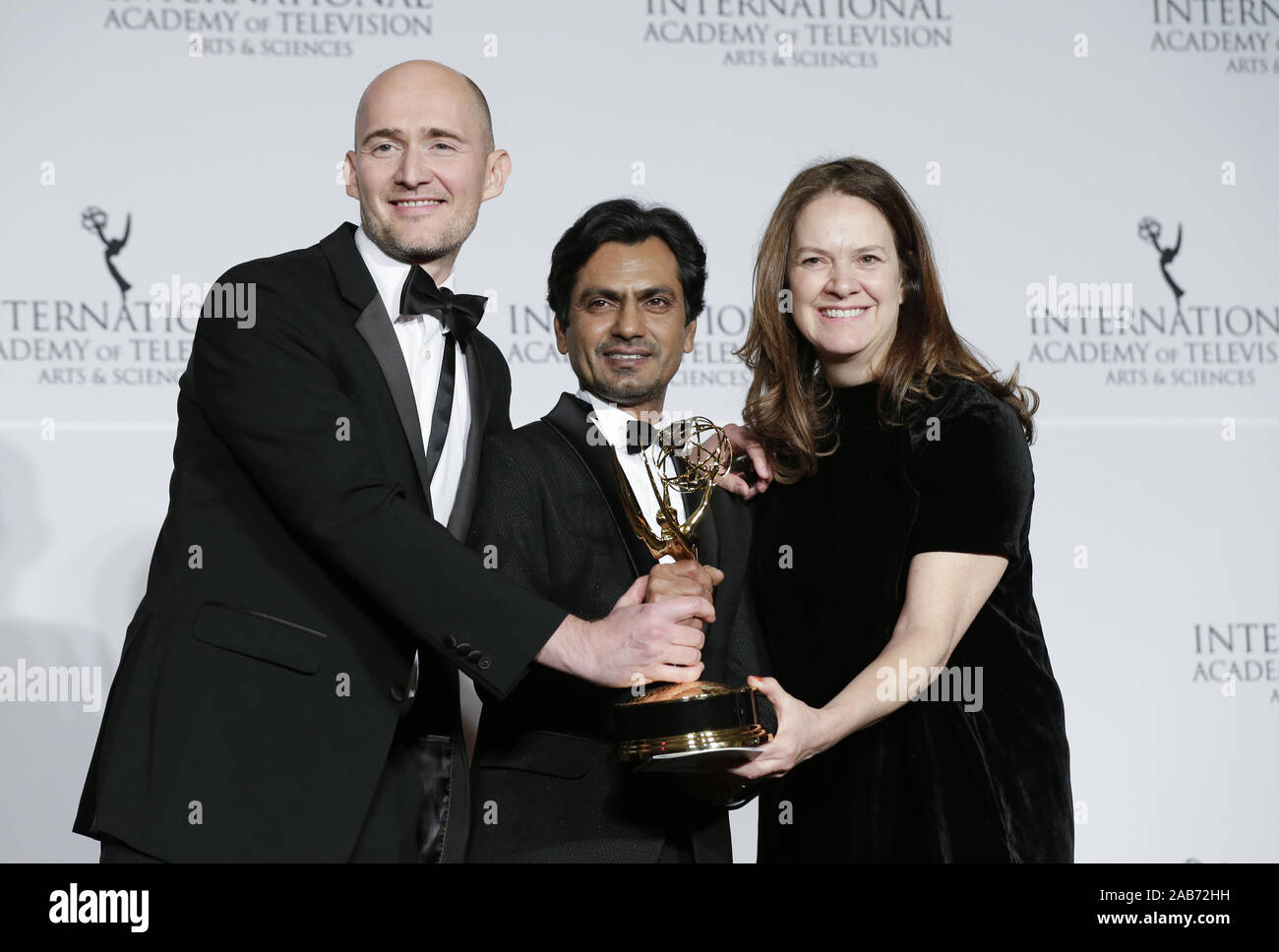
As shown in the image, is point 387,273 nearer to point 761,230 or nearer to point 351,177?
point 351,177

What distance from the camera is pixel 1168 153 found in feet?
12.4

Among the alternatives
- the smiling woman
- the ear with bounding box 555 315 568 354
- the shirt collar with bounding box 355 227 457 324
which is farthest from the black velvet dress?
the shirt collar with bounding box 355 227 457 324

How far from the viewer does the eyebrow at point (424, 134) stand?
2.02 meters

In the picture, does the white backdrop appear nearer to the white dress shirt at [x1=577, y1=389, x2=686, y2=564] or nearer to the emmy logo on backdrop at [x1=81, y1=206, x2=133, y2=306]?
the emmy logo on backdrop at [x1=81, y1=206, x2=133, y2=306]

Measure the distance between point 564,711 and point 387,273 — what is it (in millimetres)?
721

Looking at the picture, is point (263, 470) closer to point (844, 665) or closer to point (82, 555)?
point (844, 665)

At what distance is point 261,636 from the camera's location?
179 cm

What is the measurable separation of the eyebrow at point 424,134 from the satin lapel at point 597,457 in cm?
44

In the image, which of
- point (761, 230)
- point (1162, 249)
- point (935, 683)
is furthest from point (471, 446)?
point (1162, 249)

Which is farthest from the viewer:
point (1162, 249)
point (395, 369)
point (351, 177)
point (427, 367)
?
point (1162, 249)

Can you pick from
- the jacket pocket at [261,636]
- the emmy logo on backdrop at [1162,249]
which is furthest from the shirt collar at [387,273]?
the emmy logo on backdrop at [1162,249]

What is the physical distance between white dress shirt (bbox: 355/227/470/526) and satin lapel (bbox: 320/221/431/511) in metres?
0.04

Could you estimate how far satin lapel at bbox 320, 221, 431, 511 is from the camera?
187 cm
